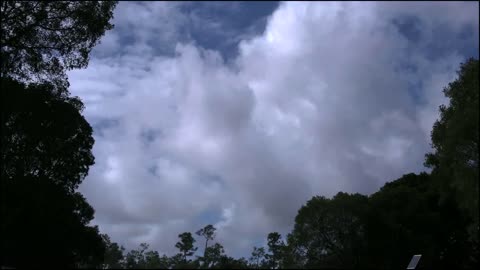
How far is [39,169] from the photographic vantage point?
2452cm

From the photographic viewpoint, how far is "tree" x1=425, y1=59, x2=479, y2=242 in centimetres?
1795

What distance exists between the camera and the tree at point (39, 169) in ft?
70.5

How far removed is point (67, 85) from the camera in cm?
2264

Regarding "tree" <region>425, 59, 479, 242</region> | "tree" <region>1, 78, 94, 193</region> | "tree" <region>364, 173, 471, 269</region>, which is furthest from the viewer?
"tree" <region>364, 173, 471, 269</region>

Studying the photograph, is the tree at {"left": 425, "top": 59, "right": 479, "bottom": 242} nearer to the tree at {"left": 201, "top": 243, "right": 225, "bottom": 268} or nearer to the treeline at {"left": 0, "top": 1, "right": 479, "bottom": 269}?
the treeline at {"left": 0, "top": 1, "right": 479, "bottom": 269}

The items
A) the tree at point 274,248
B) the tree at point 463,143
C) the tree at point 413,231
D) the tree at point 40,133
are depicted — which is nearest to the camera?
the tree at point 463,143

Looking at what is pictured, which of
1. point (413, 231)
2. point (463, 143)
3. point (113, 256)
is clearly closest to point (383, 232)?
point (413, 231)

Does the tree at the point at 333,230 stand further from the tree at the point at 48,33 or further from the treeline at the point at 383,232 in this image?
the tree at the point at 48,33

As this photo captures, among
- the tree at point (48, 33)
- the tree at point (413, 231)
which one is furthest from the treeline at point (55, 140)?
the tree at point (413, 231)

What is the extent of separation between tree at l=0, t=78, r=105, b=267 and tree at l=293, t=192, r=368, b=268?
104ft

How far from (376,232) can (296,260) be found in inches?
359

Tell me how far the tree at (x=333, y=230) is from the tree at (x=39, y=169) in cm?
3173

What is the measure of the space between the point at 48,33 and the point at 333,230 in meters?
40.2

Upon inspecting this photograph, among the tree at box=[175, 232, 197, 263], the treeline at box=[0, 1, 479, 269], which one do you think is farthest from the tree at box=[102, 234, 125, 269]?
the treeline at box=[0, 1, 479, 269]
